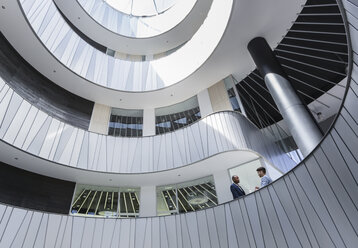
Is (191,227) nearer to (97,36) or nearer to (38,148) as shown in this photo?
(38,148)

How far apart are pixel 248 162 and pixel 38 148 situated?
865 centimetres

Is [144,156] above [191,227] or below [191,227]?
above

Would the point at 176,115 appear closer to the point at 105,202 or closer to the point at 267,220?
the point at 105,202

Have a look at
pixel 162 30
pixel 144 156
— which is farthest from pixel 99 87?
pixel 162 30

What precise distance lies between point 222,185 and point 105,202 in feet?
18.1

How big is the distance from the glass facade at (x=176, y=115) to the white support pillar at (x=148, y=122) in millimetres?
238

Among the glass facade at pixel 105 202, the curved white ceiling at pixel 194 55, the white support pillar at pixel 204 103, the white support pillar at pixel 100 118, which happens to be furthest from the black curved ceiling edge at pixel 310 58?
the glass facade at pixel 105 202

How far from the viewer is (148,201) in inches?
436

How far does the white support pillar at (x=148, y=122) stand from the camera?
13.1m

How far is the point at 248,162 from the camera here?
33.2ft

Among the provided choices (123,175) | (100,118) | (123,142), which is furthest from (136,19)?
(123,175)

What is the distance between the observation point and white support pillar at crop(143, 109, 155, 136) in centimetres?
1315

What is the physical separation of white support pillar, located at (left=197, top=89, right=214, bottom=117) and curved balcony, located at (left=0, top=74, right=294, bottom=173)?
4.70 ft

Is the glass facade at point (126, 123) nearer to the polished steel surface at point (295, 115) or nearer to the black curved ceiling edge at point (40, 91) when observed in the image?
the black curved ceiling edge at point (40, 91)
